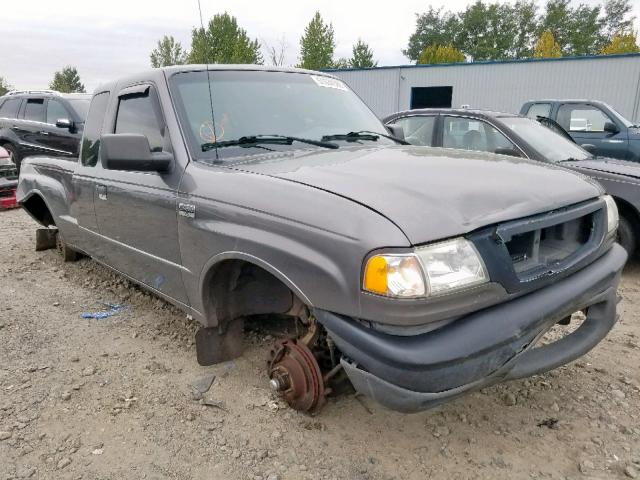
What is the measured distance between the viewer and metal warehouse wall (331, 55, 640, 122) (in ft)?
64.4

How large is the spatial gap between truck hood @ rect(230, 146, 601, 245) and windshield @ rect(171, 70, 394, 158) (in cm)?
27

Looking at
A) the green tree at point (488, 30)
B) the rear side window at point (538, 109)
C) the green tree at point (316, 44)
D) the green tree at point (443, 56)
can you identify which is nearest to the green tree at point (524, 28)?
the green tree at point (488, 30)

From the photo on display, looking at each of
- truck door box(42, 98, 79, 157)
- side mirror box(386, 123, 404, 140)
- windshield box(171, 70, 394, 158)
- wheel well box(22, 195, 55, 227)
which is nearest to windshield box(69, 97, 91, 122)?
truck door box(42, 98, 79, 157)

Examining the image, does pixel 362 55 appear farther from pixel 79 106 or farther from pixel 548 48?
pixel 79 106

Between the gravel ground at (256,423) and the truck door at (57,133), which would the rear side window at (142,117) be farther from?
the truck door at (57,133)

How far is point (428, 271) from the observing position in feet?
5.86

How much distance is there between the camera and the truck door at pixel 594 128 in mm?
8352

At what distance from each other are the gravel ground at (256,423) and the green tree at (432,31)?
226ft

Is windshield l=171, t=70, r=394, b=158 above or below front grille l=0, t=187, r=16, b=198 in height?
above

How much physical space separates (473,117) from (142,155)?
4.23 meters

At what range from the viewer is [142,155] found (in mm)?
2602

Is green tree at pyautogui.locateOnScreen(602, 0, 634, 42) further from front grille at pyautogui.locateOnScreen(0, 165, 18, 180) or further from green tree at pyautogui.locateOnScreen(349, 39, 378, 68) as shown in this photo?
front grille at pyautogui.locateOnScreen(0, 165, 18, 180)

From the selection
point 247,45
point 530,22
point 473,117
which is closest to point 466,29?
point 530,22

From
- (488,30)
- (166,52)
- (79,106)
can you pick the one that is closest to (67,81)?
(166,52)
